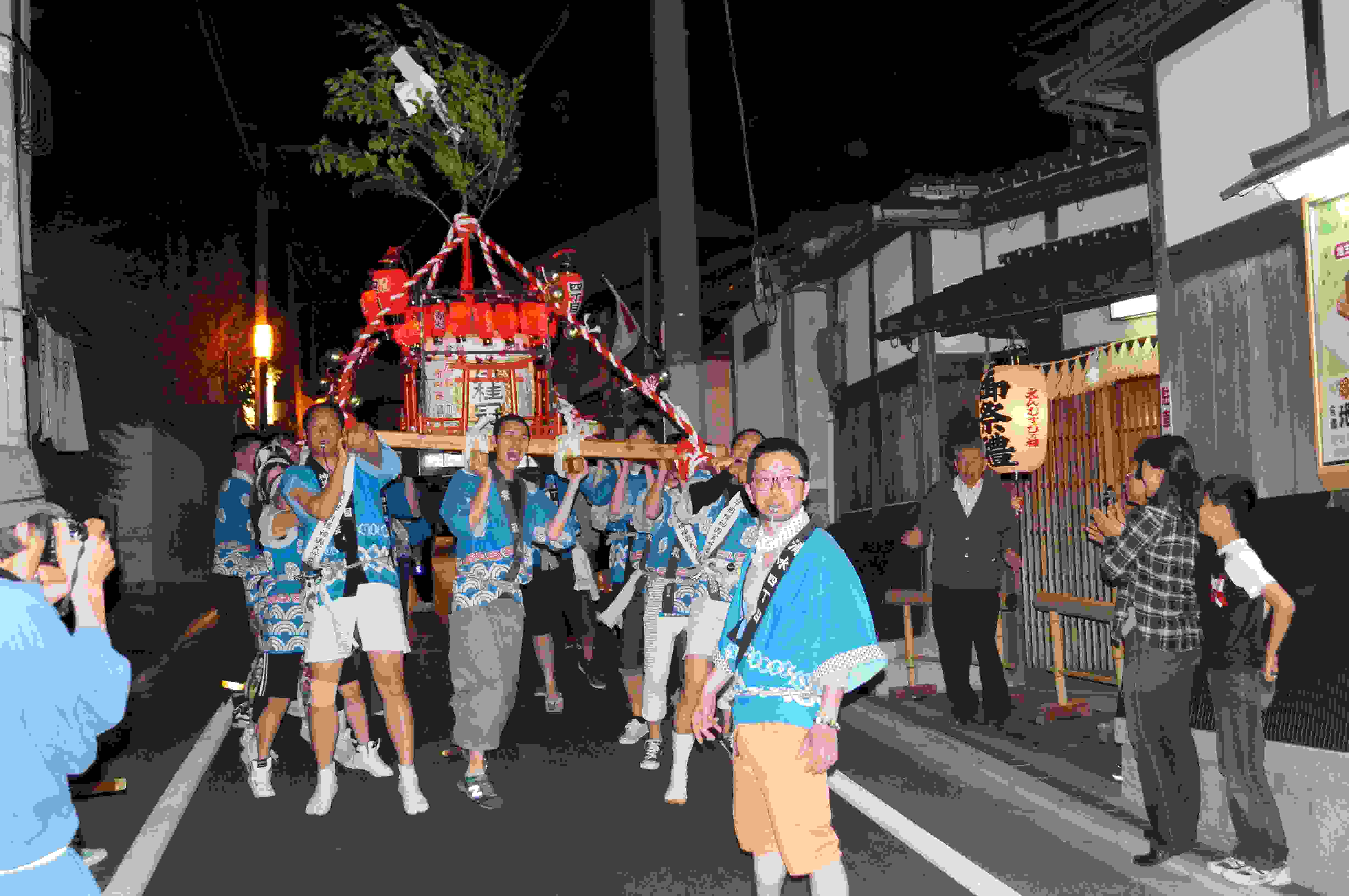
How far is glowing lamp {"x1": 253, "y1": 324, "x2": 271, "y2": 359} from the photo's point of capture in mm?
25781

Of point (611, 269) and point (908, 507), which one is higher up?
point (611, 269)

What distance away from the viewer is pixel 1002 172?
14.1 meters

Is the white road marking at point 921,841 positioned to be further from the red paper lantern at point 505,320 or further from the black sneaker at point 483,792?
the red paper lantern at point 505,320

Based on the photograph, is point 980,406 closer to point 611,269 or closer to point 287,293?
point 611,269

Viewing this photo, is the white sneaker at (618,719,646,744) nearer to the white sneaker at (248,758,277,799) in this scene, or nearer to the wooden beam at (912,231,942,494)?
the white sneaker at (248,758,277,799)

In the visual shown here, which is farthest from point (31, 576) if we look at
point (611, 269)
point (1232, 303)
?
point (611, 269)

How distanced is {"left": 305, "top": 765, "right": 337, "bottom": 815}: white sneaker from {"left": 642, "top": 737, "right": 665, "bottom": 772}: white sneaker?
81.0 inches

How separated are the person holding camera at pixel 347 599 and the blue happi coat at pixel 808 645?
3.17m

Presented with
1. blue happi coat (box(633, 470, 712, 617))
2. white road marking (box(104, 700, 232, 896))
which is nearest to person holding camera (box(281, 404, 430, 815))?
white road marking (box(104, 700, 232, 896))

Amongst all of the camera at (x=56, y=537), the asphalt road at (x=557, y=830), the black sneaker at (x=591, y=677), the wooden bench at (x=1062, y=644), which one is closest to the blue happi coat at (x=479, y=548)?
the asphalt road at (x=557, y=830)

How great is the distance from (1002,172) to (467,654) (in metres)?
8.50

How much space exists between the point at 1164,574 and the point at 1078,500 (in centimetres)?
603

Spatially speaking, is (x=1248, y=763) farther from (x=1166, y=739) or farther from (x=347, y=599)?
(x=347, y=599)

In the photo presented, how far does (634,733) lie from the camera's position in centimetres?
988
